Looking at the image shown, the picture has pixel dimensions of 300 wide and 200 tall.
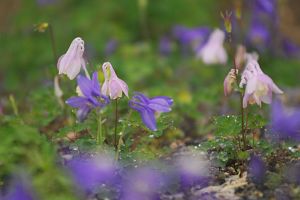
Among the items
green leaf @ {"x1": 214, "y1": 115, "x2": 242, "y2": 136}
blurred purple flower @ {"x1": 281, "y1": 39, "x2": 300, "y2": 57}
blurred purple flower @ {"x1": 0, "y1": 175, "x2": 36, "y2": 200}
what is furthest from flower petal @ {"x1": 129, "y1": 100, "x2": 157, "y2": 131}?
blurred purple flower @ {"x1": 281, "y1": 39, "x2": 300, "y2": 57}

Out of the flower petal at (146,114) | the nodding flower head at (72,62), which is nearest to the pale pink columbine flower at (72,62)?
the nodding flower head at (72,62)

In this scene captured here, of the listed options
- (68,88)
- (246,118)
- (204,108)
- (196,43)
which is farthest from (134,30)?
(246,118)

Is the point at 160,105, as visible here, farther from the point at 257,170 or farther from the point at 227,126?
the point at 257,170

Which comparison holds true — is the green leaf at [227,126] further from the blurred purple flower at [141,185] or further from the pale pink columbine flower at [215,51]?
the pale pink columbine flower at [215,51]

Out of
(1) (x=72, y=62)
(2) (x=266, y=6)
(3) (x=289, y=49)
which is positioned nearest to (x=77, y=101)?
(1) (x=72, y=62)

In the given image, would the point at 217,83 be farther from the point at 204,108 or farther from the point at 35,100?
the point at 35,100
